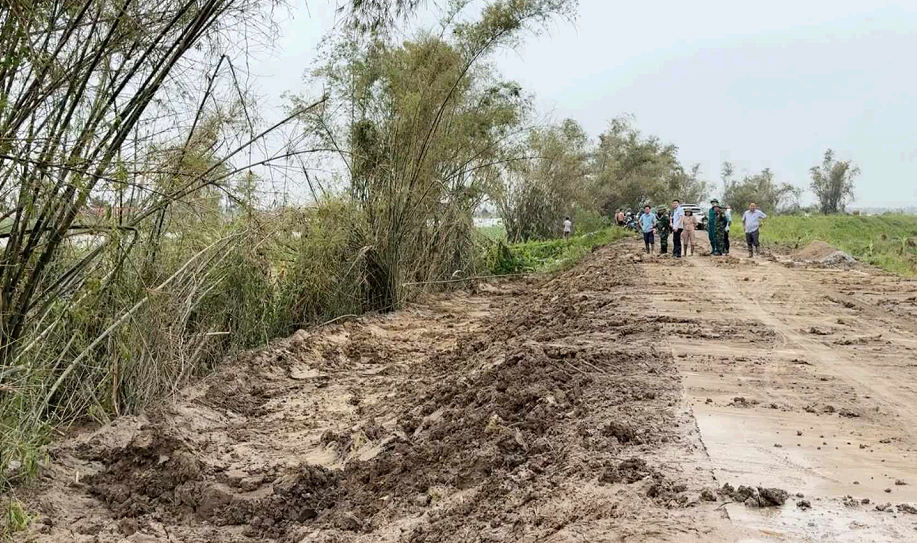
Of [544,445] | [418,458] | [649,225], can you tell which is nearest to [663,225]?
[649,225]

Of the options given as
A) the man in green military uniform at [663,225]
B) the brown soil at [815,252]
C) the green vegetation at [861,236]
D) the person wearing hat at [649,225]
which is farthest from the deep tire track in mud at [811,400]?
the person wearing hat at [649,225]

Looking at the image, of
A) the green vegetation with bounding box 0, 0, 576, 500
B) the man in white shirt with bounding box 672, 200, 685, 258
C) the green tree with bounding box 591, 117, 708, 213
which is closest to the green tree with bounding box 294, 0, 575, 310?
the green vegetation with bounding box 0, 0, 576, 500

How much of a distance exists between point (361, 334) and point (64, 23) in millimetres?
7674

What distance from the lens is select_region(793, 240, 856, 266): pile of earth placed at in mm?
18938

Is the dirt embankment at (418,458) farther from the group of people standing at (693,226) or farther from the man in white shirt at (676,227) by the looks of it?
the group of people standing at (693,226)

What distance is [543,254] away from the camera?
27.8m

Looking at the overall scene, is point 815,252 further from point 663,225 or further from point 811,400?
point 811,400

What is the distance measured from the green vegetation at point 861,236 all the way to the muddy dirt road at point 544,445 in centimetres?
1047

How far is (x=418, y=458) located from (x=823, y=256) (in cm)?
1808

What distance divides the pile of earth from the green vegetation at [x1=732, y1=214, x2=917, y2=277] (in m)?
0.62

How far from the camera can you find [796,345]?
8.38 m

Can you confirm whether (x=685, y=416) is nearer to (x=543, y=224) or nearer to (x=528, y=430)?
(x=528, y=430)

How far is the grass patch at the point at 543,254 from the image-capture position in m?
21.6

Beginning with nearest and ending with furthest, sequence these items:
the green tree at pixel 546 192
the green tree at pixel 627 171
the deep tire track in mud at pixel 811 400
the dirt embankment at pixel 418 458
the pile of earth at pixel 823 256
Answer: the deep tire track in mud at pixel 811 400
the dirt embankment at pixel 418 458
the pile of earth at pixel 823 256
the green tree at pixel 546 192
the green tree at pixel 627 171
